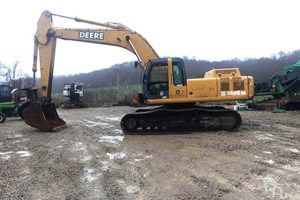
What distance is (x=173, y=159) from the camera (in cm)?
825

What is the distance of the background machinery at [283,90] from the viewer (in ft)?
61.5

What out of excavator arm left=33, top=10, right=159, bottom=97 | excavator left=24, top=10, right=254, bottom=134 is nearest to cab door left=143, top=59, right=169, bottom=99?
excavator left=24, top=10, right=254, bottom=134

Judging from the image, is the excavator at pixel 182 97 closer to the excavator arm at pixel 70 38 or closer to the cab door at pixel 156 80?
the cab door at pixel 156 80

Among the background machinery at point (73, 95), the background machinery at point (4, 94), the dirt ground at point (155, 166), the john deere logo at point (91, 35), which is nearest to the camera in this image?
the dirt ground at point (155, 166)

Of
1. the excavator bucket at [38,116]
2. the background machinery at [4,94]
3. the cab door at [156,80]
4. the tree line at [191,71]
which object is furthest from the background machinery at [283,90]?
the background machinery at [4,94]

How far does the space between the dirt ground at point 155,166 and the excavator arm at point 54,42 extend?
8.39 feet

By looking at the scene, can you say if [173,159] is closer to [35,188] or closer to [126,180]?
[126,180]

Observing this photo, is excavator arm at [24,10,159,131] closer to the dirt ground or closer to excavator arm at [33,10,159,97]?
excavator arm at [33,10,159,97]

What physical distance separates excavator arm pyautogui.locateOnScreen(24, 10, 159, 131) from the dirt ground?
101 inches

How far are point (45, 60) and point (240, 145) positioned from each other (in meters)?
8.13

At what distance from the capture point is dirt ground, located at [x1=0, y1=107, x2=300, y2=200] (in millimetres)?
5973

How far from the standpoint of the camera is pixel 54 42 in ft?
48.4

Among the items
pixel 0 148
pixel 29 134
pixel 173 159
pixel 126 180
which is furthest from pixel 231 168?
pixel 29 134

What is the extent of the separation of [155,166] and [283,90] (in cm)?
1341
